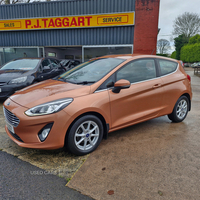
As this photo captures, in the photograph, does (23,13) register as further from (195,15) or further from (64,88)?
(195,15)

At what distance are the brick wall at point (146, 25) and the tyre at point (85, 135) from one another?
9.07 m

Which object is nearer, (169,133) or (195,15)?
(169,133)

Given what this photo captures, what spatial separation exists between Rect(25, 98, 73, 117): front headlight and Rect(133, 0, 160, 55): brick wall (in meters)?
9.39

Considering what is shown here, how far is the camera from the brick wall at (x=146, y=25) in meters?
10.2

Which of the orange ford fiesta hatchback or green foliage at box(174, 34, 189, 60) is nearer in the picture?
the orange ford fiesta hatchback

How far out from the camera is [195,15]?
35.4 metres

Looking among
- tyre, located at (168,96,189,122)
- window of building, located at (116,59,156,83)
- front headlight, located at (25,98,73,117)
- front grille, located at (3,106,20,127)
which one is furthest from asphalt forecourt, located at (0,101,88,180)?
tyre, located at (168,96,189,122)

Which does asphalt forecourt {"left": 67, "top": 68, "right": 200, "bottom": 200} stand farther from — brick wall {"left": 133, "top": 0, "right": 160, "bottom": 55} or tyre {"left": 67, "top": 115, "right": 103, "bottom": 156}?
brick wall {"left": 133, "top": 0, "right": 160, "bottom": 55}

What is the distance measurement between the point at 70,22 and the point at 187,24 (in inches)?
1388

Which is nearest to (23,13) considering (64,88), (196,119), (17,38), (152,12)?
(17,38)

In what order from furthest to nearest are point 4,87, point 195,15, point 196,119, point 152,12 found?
point 195,15
point 152,12
point 4,87
point 196,119

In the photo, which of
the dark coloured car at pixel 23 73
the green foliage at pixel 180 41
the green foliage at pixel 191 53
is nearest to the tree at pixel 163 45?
the green foliage at pixel 180 41

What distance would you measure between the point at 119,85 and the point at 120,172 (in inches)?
49.3

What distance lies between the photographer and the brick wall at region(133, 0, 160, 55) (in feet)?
33.4
